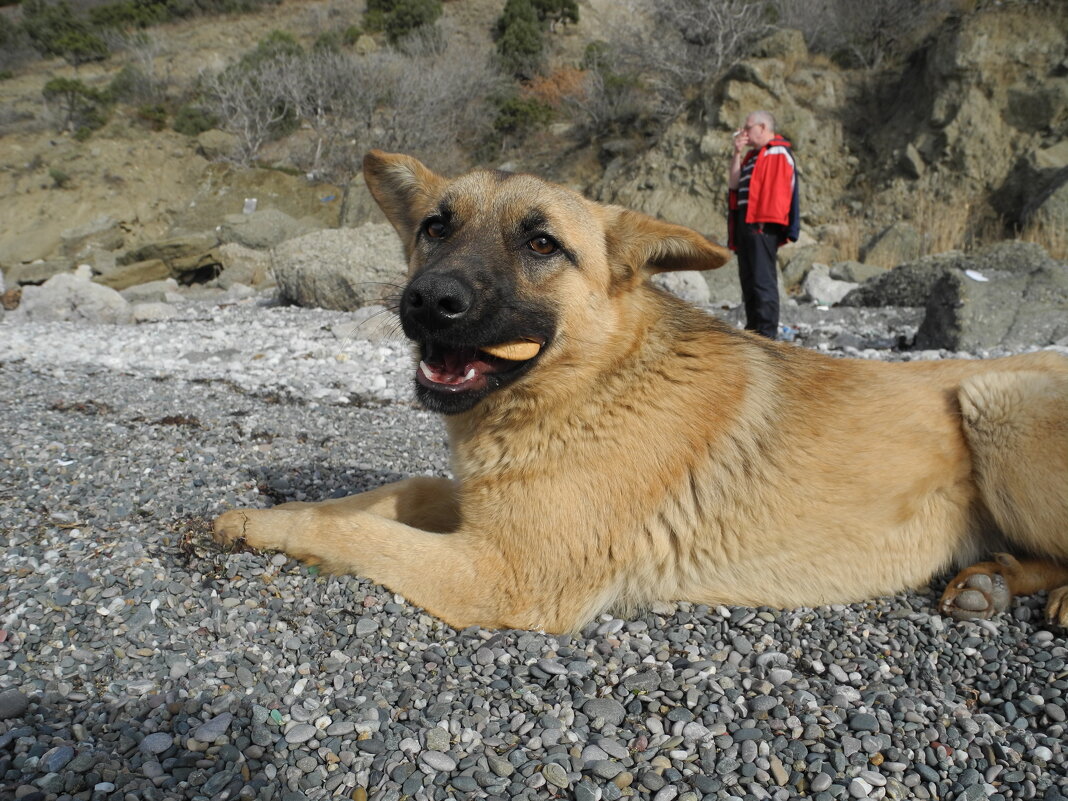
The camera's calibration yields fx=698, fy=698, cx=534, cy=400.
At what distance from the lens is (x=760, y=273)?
1008 cm

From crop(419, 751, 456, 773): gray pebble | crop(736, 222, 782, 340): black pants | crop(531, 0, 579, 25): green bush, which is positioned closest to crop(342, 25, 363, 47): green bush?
crop(531, 0, 579, 25): green bush

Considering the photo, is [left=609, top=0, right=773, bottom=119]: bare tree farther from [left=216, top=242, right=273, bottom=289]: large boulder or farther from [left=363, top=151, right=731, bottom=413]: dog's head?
[left=363, top=151, right=731, bottom=413]: dog's head

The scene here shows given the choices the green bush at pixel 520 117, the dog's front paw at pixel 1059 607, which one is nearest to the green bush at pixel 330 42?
the green bush at pixel 520 117

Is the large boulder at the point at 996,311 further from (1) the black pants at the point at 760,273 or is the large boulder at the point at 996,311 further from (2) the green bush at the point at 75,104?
(2) the green bush at the point at 75,104

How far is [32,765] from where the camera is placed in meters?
2.04

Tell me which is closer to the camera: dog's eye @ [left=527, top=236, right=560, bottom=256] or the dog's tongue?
the dog's tongue

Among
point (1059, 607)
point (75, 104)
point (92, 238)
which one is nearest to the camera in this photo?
point (1059, 607)

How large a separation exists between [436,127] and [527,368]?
30.6 m

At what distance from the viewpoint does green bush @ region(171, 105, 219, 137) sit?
1316 inches

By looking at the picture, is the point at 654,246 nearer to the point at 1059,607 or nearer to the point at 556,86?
the point at 1059,607

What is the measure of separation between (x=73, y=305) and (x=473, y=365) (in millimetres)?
13493

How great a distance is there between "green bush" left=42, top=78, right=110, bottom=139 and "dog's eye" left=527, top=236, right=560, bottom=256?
1540 inches

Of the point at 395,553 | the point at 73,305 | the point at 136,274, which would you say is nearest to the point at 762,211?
the point at 395,553

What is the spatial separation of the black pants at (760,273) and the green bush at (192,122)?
31.7m
